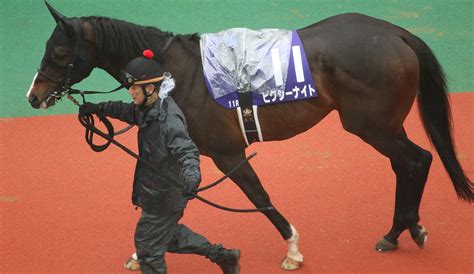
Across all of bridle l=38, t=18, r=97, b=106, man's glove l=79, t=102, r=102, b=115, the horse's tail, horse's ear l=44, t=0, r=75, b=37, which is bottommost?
the horse's tail

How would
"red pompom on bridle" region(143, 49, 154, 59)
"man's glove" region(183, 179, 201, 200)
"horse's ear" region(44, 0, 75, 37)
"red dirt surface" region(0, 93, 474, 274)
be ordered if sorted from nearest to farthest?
"man's glove" region(183, 179, 201, 200) → "red pompom on bridle" region(143, 49, 154, 59) → "horse's ear" region(44, 0, 75, 37) → "red dirt surface" region(0, 93, 474, 274)

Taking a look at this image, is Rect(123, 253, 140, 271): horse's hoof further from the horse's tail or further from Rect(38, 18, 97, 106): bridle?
the horse's tail

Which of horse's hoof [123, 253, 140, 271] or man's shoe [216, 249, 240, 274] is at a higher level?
man's shoe [216, 249, 240, 274]

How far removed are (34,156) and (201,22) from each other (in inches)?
126

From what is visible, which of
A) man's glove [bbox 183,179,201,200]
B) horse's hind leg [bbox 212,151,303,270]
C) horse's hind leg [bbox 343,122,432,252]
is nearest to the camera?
man's glove [bbox 183,179,201,200]

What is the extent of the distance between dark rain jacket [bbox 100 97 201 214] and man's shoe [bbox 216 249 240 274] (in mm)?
446

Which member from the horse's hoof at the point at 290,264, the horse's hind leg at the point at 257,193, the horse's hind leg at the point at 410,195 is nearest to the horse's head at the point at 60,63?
the horse's hind leg at the point at 257,193

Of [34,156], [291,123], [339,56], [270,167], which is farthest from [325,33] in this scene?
[34,156]

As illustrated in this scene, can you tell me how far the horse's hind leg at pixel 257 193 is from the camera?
4137 millimetres

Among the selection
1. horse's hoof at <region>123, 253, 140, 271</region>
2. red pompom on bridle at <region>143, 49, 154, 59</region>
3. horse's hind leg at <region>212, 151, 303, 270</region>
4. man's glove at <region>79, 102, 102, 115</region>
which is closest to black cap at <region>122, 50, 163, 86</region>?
red pompom on bridle at <region>143, 49, 154, 59</region>

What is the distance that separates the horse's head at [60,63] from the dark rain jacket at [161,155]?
23.6 inches

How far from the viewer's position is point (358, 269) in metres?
4.22

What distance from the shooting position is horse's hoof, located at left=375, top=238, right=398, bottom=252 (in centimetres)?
444

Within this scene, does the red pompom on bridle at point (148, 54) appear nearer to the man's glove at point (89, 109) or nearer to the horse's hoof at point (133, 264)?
the man's glove at point (89, 109)
